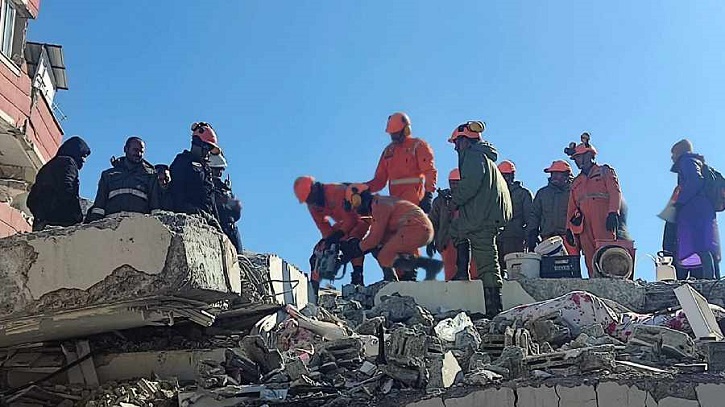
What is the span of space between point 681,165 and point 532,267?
2.12 meters

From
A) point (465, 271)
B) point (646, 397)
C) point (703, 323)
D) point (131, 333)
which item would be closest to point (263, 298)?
point (131, 333)

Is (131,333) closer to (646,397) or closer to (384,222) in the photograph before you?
(646,397)

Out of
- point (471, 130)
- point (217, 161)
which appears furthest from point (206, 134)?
point (471, 130)

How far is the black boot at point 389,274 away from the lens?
946 centimetres

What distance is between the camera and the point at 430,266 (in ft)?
33.2

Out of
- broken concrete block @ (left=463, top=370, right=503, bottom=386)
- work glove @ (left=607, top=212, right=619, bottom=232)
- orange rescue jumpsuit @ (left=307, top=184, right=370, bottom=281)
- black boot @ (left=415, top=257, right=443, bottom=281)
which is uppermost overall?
orange rescue jumpsuit @ (left=307, top=184, right=370, bottom=281)

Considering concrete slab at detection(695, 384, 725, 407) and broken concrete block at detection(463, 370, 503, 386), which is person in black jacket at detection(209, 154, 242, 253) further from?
concrete slab at detection(695, 384, 725, 407)

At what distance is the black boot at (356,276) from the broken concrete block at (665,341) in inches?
182

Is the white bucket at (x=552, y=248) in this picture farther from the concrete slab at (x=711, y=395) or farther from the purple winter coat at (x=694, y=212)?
the concrete slab at (x=711, y=395)

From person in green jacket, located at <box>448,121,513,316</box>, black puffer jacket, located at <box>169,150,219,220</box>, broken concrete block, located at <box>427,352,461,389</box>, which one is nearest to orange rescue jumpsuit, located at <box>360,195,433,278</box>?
person in green jacket, located at <box>448,121,513,316</box>

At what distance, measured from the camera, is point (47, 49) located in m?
15.4

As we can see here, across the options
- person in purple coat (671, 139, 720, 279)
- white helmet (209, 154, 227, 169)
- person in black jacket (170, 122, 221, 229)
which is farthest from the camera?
person in purple coat (671, 139, 720, 279)

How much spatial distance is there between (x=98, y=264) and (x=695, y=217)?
751 cm

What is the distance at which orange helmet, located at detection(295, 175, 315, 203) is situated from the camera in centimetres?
1097
